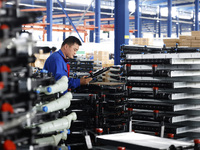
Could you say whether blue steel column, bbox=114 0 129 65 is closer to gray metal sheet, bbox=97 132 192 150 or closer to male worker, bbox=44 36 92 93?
male worker, bbox=44 36 92 93

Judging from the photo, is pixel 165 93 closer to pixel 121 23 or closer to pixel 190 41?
pixel 190 41

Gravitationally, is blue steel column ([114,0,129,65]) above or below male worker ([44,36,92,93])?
above

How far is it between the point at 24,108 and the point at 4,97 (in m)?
0.21

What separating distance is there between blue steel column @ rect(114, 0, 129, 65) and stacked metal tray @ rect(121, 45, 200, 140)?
4028mm

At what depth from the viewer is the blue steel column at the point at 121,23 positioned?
863cm

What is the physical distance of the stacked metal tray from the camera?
4.40 metres

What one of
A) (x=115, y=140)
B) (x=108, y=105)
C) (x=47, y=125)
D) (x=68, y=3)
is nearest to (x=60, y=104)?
(x=47, y=125)

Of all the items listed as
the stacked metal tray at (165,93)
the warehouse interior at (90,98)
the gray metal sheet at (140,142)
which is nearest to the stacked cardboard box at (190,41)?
the warehouse interior at (90,98)

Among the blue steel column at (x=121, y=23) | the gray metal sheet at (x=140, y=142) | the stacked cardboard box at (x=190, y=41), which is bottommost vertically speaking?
the gray metal sheet at (x=140, y=142)

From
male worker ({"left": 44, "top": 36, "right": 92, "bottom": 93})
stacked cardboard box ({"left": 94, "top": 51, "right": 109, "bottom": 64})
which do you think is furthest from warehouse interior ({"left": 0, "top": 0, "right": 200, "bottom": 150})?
stacked cardboard box ({"left": 94, "top": 51, "right": 109, "bottom": 64})

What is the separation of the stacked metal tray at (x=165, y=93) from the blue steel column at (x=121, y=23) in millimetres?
4028

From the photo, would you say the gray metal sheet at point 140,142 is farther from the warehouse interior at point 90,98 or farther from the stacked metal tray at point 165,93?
the stacked metal tray at point 165,93

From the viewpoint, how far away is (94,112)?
556cm

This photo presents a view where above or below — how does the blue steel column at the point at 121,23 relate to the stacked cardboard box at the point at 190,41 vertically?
above
